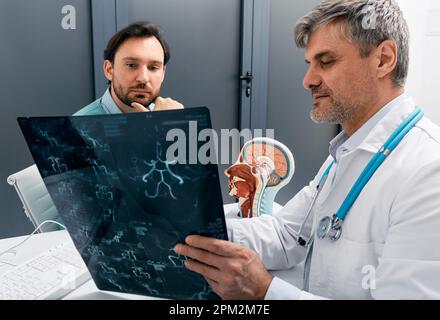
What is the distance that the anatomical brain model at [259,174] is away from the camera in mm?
1268

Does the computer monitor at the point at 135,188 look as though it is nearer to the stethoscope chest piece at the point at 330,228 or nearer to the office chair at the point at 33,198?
the stethoscope chest piece at the point at 330,228

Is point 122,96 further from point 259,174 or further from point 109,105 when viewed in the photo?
point 259,174

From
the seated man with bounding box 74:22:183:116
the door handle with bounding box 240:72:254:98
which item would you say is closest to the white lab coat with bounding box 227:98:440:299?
the seated man with bounding box 74:22:183:116

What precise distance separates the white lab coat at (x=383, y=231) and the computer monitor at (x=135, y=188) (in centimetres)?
22

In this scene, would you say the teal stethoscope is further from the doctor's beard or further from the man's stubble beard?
the man's stubble beard

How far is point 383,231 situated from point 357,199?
Answer: 9 cm

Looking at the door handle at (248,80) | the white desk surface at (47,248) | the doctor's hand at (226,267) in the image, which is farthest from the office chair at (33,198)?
the door handle at (248,80)

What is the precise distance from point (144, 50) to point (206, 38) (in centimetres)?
92

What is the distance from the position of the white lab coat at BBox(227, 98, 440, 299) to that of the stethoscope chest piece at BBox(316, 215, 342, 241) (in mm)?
12

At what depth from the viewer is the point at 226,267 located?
653 millimetres

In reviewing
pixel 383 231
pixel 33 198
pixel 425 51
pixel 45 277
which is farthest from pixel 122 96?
pixel 425 51

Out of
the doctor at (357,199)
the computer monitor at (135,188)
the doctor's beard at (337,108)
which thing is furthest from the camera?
the doctor's beard at (337,108)
